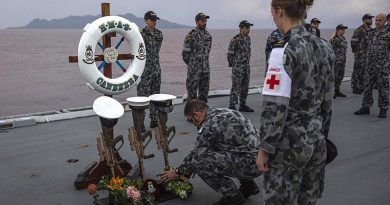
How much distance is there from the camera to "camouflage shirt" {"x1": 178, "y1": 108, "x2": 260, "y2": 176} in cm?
333

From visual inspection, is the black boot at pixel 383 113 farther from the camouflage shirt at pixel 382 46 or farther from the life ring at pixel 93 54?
the life ring at pixel 93 54

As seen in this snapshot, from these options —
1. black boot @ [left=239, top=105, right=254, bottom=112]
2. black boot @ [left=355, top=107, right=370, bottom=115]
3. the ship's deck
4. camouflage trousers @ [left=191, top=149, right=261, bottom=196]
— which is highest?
camouflage trousers @ [left=191, top=149, right=261, bottom=196]

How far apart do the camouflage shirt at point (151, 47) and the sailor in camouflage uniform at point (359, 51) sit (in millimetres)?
4466

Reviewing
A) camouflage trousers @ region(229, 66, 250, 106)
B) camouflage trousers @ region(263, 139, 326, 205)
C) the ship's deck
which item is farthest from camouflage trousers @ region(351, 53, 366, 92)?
camouflage trousers @ region(263, 139, 326, 205)

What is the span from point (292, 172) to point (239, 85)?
5.35 meters

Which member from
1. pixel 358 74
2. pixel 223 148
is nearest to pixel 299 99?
pixel 223 148

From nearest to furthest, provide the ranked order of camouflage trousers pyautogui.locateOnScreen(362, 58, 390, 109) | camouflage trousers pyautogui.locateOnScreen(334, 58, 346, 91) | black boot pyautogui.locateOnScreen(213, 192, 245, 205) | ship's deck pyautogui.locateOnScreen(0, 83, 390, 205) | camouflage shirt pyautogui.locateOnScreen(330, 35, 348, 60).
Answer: black boot pyautogui.locateOnScreen(213, 192, 245, 205)
ship's deck pyautogui.locateOnScreen(0, 83, 390, 205)
camouflage trousers pyautogui.locateOnScreen(362, 58, 390, 109)
camouflage trousers pyautogui.locateOnScreen(334, 58, 346, 91)
camouflage shirt pyautogui.locateOnScreen(330, 35, 348, 60)

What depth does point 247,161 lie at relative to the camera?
335 cm

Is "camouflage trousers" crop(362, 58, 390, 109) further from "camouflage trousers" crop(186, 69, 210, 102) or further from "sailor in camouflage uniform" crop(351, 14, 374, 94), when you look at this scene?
"camouflage trousers" crop(186, 69, 210, 102)

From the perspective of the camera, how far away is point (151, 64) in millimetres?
6410

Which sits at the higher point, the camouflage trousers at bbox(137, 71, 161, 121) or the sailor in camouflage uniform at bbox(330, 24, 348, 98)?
the sailor in camouflage uniform at bbox(330, 24, 348, 98)

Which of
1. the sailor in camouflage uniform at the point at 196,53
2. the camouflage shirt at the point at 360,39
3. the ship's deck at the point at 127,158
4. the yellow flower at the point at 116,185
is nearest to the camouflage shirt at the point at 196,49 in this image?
the sailor in camouflage uniform at the point at 196,53

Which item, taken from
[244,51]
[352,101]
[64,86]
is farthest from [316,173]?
[64,86]

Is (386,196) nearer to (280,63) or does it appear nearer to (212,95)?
(280,63)
